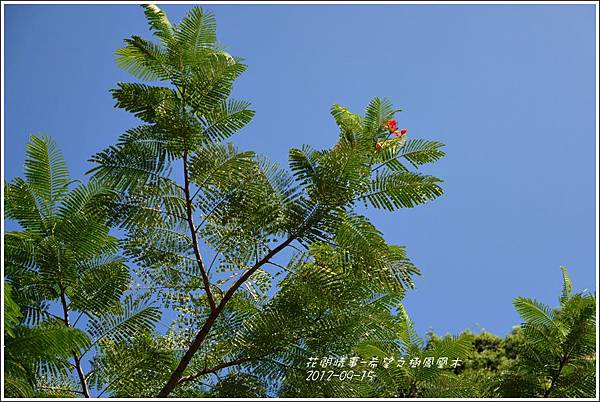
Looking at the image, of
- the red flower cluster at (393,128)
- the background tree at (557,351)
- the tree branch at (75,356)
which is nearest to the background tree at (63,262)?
the tree branch at (75,356)

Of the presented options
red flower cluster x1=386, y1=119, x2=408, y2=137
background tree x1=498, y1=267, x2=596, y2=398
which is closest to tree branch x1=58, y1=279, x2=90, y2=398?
red flower cluster x1=386, y1=119, x2=408, y2=137

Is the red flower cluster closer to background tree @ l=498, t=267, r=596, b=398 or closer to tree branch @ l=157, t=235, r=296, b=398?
tree branch @ l=157, t=235, r=296, b=398

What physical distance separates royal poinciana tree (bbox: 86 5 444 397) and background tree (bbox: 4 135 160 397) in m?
0.18

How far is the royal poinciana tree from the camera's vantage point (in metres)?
3.21

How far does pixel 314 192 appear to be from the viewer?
10.5ft

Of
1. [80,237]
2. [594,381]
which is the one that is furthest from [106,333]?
[594,381]

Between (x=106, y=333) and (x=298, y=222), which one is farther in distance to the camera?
(x=106, y=333)

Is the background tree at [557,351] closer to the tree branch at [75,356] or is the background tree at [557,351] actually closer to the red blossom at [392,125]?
the red blossom at [392,125]

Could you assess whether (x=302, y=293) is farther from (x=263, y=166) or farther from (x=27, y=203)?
(x=27, y=203)

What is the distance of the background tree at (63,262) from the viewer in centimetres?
322

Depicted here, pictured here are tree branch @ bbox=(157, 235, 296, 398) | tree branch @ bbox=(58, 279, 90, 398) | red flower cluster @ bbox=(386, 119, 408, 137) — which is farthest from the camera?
red flower cluster @ bbox=(386, 119, 408, 137)

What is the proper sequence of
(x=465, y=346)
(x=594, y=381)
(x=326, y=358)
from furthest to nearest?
(x=465, y=346) → (x=594, y=381) → (x=326, y=358)

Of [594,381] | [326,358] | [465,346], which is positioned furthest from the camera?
[465,346]

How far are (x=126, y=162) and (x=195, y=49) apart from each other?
64 centimetres
